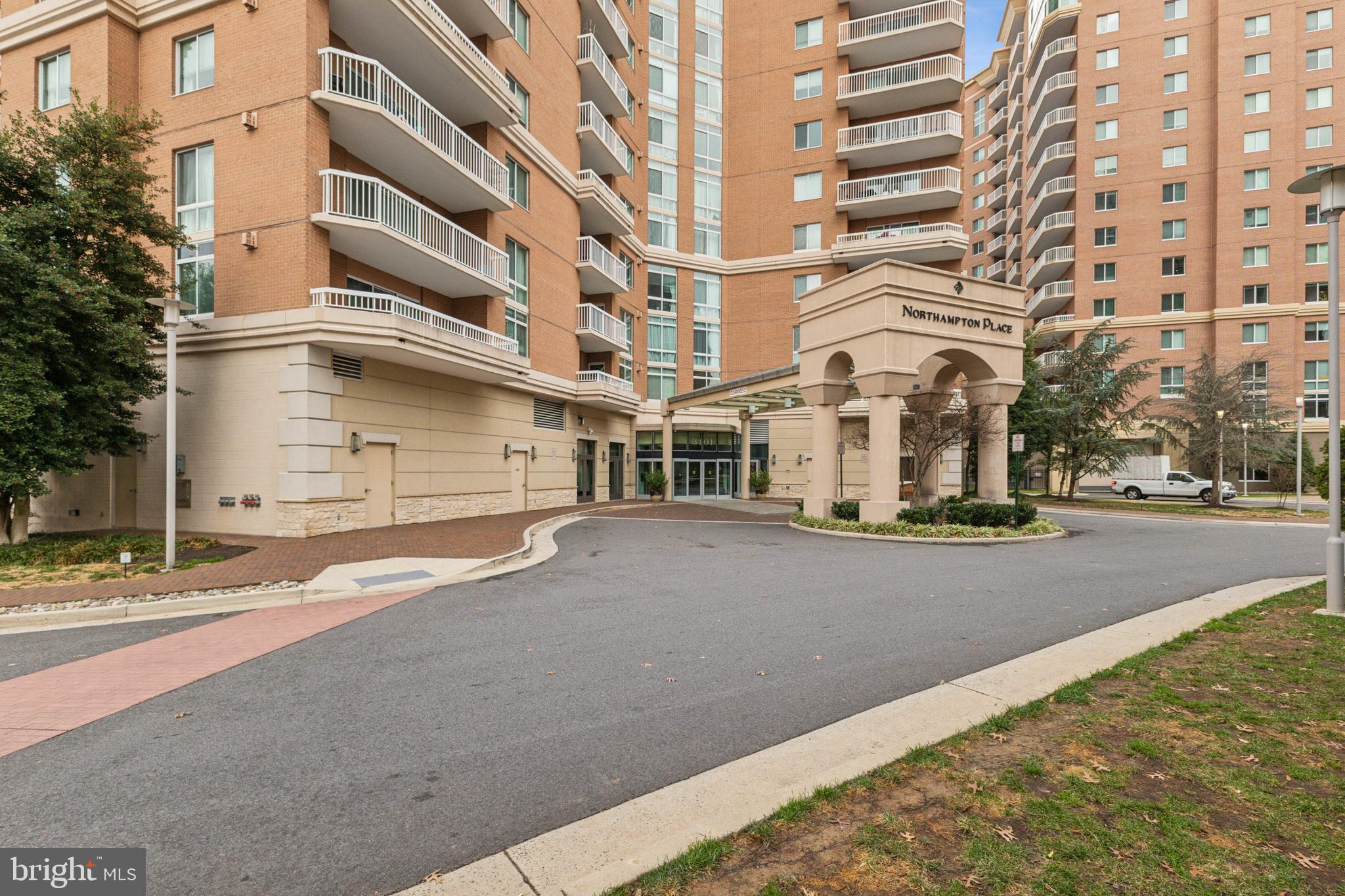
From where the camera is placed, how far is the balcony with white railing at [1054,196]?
155 feet

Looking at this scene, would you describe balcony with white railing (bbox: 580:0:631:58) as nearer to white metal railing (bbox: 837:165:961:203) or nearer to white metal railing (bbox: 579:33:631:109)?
white metal railing (bbox: 579:33:631:109)

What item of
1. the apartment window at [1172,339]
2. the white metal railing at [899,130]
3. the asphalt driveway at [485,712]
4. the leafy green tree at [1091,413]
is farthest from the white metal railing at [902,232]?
the asphalt driveway at [485,712]

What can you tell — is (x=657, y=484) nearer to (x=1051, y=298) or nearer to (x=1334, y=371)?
(x=1334, y=371)

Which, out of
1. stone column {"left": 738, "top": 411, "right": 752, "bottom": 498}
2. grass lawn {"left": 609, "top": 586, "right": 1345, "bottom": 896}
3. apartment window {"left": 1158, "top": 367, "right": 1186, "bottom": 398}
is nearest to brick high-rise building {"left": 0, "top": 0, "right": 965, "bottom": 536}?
stone column {"left": 738, "top": 411, "right": 752, "bottom": 498}

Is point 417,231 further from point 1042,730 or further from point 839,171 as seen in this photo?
point 839,171

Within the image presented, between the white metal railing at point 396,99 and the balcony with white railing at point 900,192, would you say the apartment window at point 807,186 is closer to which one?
the balcony with white railing at point 900,192

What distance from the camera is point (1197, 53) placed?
43.3 metres

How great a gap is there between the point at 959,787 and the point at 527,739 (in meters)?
2.79

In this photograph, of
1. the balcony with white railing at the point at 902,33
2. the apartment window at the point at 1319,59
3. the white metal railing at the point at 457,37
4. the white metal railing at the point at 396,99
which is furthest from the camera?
the apartment window at the point at 1319,59

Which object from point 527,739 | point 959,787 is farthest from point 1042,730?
point 527,739

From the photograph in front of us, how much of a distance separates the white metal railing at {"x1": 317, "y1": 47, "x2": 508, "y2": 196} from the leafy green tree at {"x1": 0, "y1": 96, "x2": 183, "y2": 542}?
4.24 metres

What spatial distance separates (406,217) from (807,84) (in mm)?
29392

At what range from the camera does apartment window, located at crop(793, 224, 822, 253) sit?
1405 inches

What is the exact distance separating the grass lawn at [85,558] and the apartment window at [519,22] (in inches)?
774
